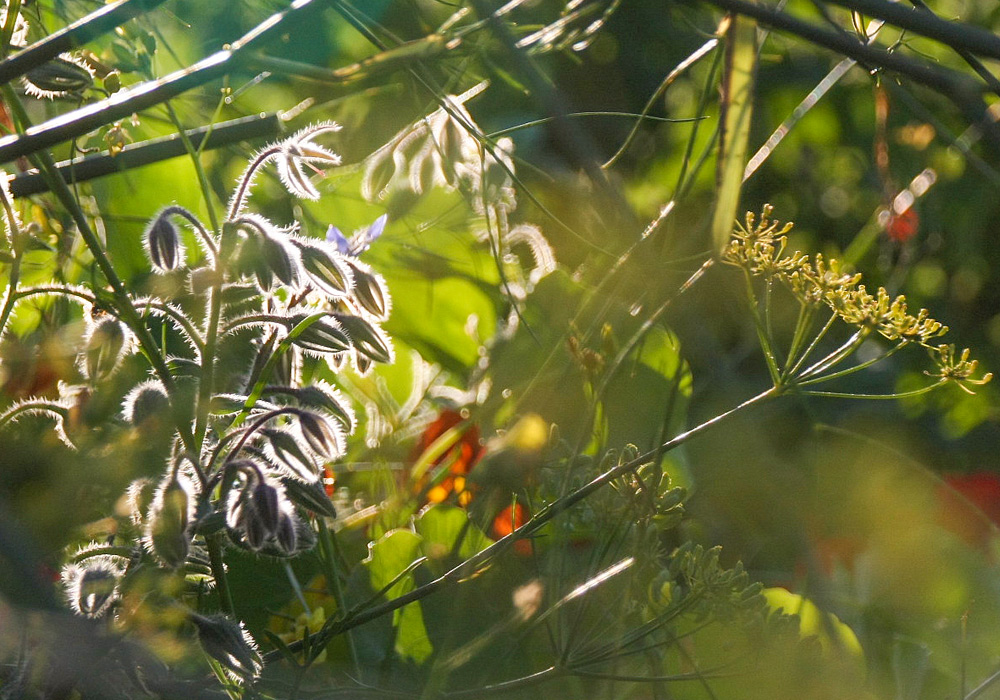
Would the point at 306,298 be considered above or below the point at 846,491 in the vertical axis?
above

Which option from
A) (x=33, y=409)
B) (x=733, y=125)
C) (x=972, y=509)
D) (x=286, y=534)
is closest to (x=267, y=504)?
(x=286, y=534)

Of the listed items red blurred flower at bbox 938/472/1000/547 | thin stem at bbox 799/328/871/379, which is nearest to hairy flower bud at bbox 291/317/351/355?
thin stem at bbox 799/328/871/379

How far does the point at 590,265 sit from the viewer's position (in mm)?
688

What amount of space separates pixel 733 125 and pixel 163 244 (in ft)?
0.89

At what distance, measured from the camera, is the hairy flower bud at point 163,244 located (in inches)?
18.6

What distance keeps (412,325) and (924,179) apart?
580mm

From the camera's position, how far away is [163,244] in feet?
1.56

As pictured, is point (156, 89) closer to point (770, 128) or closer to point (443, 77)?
point (443, 77)

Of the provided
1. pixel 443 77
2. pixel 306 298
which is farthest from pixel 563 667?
pixel 443 77

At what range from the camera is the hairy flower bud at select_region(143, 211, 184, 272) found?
1.55 feet

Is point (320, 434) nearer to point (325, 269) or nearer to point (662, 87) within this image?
point (325, 269)

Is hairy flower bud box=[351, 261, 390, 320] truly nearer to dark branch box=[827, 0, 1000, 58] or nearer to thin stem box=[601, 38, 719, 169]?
thin stem box=[601, 38, 719, 169]

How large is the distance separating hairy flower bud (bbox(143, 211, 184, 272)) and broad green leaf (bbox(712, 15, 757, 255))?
263 millimetres

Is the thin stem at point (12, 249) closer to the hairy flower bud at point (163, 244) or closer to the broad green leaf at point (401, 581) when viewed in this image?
the hairy flower bud at point (163, 244)
